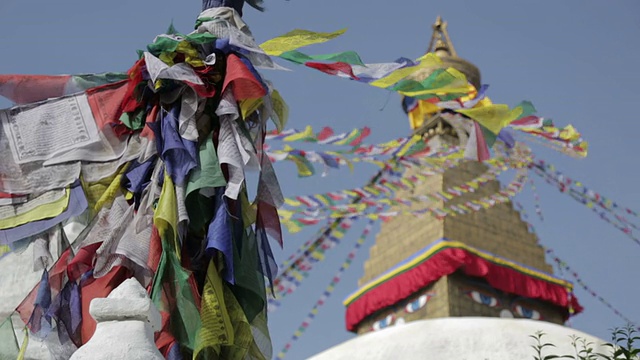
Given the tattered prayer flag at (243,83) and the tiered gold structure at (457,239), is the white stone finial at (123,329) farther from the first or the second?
the tiered gold structure at (457,239)

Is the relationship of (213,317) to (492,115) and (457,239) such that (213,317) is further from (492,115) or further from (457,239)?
(457,239)

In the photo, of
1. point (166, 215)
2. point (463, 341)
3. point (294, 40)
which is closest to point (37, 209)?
point (166, 215)

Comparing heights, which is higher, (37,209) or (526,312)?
(37,209)

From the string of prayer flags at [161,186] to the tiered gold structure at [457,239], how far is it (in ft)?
44.6

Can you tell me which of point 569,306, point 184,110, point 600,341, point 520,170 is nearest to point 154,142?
point 184,110

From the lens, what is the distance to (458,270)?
1833 cm

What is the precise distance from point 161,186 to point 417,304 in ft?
48.2

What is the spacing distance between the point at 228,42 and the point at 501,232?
52.8 ft

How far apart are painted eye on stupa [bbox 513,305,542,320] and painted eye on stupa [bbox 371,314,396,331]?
2522mm

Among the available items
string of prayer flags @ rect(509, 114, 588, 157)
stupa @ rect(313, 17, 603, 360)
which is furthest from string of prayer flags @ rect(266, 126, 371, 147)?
stupa @ rect(313, 17, 603, 360)

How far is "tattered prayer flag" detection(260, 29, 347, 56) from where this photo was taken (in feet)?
16.3

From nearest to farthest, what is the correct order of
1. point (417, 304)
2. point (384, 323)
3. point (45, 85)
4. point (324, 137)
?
point (45, 85)
point (324, 137)
point (417, 304)
point (384, 323)

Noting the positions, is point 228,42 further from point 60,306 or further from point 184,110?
point 60,306

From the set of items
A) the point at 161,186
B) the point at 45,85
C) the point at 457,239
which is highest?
the point at 45,85
